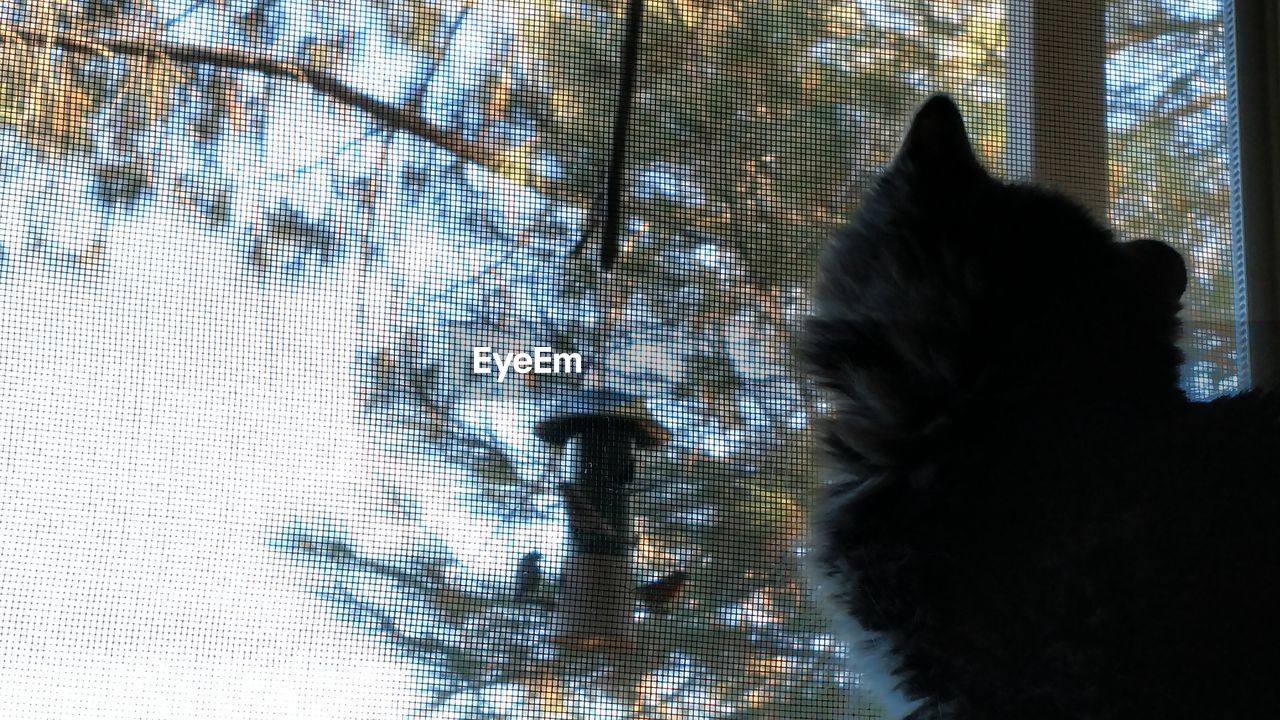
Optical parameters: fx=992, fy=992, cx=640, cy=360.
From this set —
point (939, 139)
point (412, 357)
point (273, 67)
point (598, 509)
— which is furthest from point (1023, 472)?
point (273, 67)

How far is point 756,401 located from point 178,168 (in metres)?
0.64

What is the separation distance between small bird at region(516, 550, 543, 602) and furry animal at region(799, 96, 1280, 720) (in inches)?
11.0

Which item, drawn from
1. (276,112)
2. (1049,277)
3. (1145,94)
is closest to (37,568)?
(276,112)

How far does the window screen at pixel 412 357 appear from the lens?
37.1 inches

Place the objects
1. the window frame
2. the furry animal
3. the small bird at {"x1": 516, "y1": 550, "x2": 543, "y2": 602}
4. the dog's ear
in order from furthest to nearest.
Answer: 1. the window frame
2. the small bird at {"x1": 516, "y1": 550, "x2": 543, "y2": 602}
3. the dog's ear
4. the furry animal

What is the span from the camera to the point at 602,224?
1.07 meters

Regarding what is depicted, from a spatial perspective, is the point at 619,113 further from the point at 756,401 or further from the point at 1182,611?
the point at 1182,611

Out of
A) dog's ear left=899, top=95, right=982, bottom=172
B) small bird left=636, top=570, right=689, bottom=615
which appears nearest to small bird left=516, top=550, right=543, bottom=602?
small bird left=636, top=570, right=689, bottom=615

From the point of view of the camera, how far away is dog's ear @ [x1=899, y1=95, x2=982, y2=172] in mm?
882

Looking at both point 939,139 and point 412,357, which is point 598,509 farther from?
point 939,139

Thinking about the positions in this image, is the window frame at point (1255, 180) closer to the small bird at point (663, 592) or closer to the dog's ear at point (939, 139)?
the dog's ear at point (939, 139)

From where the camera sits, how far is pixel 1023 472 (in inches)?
32.0

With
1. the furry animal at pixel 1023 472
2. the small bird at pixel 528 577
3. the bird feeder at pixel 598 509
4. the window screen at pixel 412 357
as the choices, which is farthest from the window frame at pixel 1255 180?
the small bird at pixel 528 577

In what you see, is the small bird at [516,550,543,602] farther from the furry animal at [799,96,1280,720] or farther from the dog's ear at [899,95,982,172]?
the dog's ear at [899,95,982,172]
